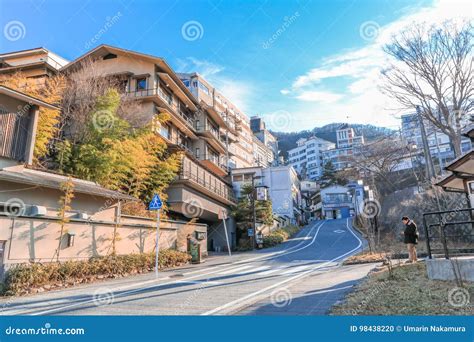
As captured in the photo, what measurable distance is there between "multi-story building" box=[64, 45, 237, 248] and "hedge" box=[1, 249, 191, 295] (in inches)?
365

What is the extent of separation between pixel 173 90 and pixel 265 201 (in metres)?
14.5

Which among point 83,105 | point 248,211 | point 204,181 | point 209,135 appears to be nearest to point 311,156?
point 209,135

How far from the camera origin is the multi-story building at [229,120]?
42562 mm

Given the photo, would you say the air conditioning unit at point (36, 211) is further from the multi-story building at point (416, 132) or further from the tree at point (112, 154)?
the multi-story building at point (416, 132)

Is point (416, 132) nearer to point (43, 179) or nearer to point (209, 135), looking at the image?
point (209, 135)

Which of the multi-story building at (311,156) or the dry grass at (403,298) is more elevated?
the multi-story building at (311,156)

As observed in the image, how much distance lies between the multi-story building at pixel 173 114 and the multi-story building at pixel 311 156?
65.8m

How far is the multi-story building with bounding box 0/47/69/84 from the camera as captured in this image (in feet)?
78.2

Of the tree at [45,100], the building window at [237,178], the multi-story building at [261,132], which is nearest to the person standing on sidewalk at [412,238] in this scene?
the tree at [45,100]

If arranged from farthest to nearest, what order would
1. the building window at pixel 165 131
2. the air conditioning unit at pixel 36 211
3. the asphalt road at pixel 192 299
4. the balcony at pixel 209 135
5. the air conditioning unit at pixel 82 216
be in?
the balcony at pixel 209 135, the building window at pixel 165 131, the air conditioning unit at pixel 82 216, the air conditioning unit at pixel 36 211, the asphalt road at pixel 192 299

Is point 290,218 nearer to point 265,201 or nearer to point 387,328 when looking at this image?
point 265,201

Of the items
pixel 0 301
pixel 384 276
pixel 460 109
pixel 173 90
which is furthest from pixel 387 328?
pixel 173 90

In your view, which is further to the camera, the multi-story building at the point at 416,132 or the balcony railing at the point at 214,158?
the balcony railing at the point at 214,158

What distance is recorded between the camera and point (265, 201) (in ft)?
107
